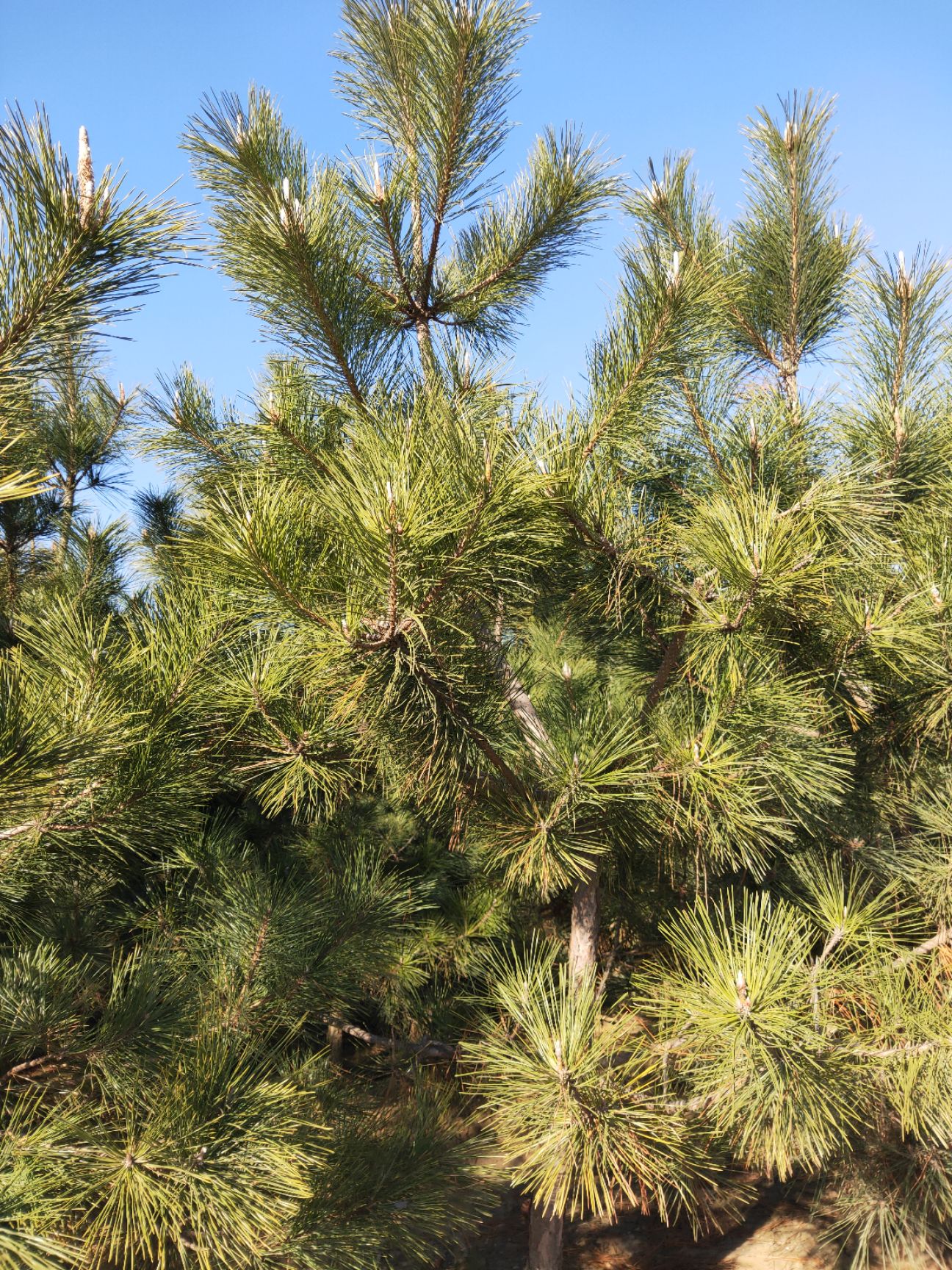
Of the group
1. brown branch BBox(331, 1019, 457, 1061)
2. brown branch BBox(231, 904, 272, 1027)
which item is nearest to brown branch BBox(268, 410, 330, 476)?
brown branch BBox(231, 904, 272, 1027)

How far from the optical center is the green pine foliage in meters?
1.37

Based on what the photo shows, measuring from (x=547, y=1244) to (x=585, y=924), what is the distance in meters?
0.91

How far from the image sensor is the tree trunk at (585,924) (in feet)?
7.20

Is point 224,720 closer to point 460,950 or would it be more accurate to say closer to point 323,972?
point 323,972

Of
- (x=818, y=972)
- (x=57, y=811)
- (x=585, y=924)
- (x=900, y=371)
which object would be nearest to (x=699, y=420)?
(x=900, y=371)

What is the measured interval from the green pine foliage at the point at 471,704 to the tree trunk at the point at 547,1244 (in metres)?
0.02

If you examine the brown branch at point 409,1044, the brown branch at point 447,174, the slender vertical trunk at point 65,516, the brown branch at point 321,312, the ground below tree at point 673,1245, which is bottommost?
the ground below tree at point 673,1245

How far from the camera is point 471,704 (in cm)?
165

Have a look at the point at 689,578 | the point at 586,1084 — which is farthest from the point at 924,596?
the point at 586,1084

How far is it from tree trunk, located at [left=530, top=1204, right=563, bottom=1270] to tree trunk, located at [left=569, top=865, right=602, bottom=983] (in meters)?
0.73

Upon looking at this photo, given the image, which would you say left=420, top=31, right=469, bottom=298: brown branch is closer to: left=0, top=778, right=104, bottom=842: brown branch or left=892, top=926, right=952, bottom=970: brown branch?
left=0, top=778, right=104, bottom=842: brown branch

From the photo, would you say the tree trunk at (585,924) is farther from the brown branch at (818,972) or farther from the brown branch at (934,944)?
the brown branch at (934,944)

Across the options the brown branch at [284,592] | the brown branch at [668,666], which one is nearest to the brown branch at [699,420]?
the brown branch at [668,666]

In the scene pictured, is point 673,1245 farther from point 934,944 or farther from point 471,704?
point 471,704
